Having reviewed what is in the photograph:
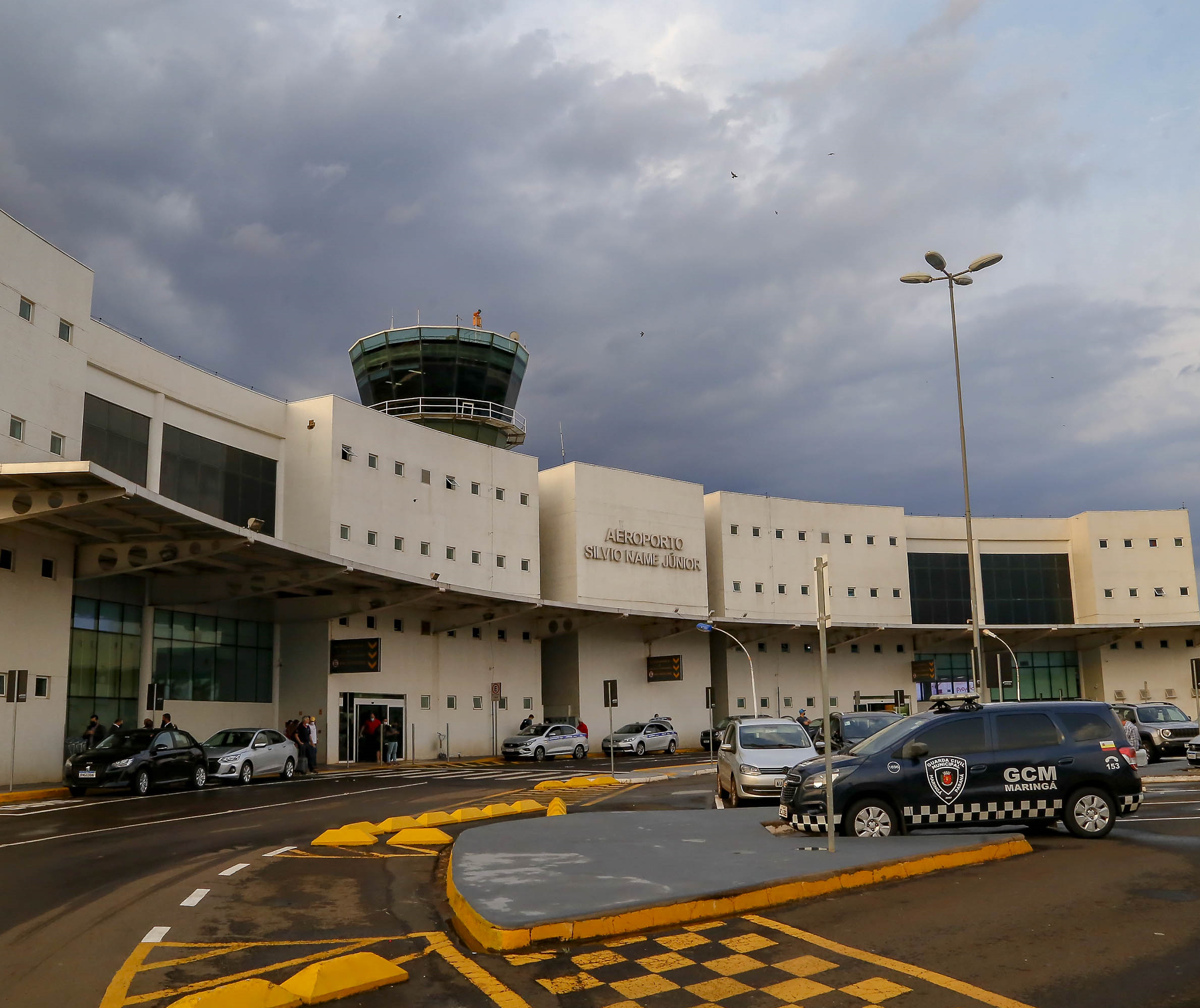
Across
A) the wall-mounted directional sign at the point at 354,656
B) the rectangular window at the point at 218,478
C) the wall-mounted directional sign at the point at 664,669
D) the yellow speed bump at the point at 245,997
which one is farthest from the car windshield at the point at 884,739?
the wall-mounted directional sign at the point at 664,669

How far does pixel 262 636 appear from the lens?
3922 centimetres

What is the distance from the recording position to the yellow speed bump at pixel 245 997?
6.08 metres

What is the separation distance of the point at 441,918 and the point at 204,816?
37.6 ft

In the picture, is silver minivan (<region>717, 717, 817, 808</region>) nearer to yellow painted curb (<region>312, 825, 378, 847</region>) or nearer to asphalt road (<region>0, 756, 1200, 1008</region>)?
asphalt road (<region>0, 756, 1200, 1008</region>)

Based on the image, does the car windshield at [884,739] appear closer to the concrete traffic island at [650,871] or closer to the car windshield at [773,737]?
the concrete traffic island at [650,871]

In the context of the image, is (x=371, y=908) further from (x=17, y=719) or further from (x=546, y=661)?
(x=546, y=661)

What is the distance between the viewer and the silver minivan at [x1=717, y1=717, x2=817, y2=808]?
17938mm

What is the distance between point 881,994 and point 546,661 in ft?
155

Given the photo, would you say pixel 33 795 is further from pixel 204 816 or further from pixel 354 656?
pixel 354 656

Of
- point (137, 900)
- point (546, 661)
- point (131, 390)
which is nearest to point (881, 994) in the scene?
point (137, 900)

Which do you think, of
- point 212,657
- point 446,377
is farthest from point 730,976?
point 446,377

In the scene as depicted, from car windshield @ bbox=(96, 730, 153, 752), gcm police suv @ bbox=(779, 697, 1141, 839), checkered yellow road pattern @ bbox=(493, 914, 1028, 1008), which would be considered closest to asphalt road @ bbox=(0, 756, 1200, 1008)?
checkered yellow road pattern @ bbox=(493, 914, 1028, 1008)

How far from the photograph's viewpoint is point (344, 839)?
14742mm

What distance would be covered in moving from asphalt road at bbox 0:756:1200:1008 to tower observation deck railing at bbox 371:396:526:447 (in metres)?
34.7
